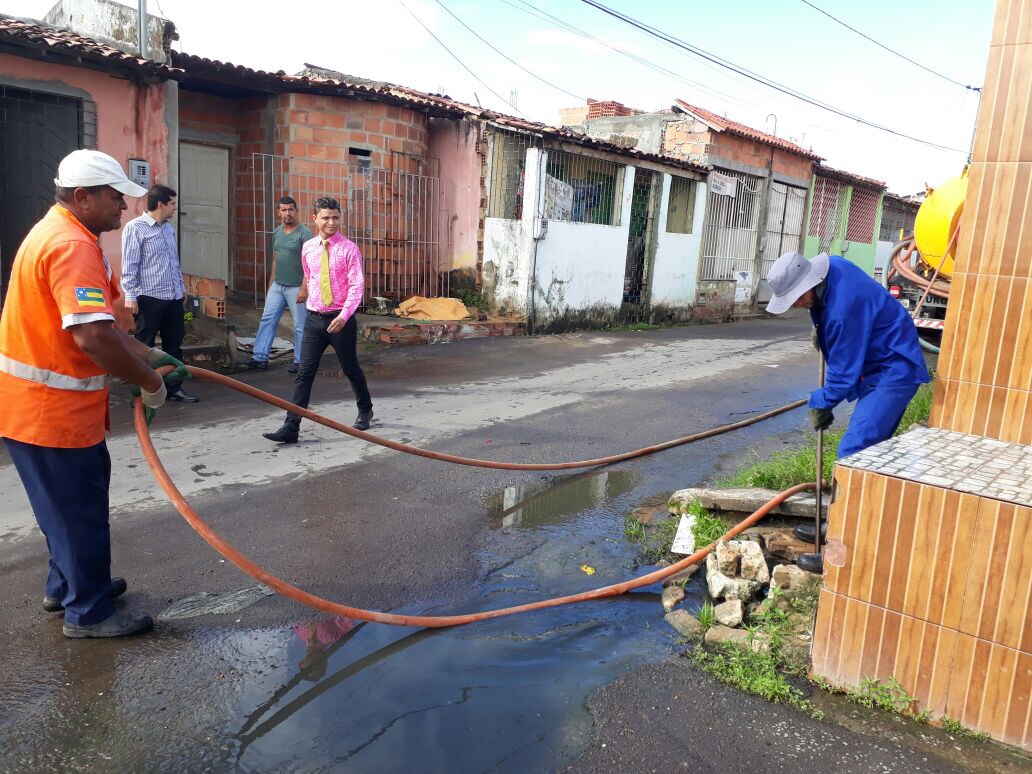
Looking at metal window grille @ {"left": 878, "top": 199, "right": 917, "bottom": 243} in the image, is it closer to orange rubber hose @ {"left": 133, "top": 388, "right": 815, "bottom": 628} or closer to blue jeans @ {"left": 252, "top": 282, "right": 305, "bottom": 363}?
blue jeans @ {"left": 252, "top": 282, "right": 305, "bottom": 363}

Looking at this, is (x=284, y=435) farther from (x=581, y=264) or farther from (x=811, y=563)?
(x=581, y=264)

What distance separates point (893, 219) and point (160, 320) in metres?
27.3

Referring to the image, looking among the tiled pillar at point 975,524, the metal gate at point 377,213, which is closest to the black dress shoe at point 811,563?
the tiled pillar at point 975,524

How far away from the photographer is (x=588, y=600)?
3625mm

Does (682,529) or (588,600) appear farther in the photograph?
(682,529)

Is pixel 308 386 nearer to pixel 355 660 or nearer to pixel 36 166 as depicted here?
pixel 355 660

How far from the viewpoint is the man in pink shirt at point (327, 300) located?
5.91 meters

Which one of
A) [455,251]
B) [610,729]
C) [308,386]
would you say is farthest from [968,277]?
[455,251]

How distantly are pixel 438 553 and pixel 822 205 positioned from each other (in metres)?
20.8

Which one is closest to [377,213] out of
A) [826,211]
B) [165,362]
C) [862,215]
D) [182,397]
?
[182,397]

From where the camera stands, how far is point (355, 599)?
3.59m

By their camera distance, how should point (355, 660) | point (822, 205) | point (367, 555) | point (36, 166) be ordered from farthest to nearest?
point (822, 205), point (36, 166), point (367, 555), point (355, 660)

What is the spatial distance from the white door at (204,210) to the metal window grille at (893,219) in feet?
71.4

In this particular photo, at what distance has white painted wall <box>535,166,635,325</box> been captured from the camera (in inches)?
504
